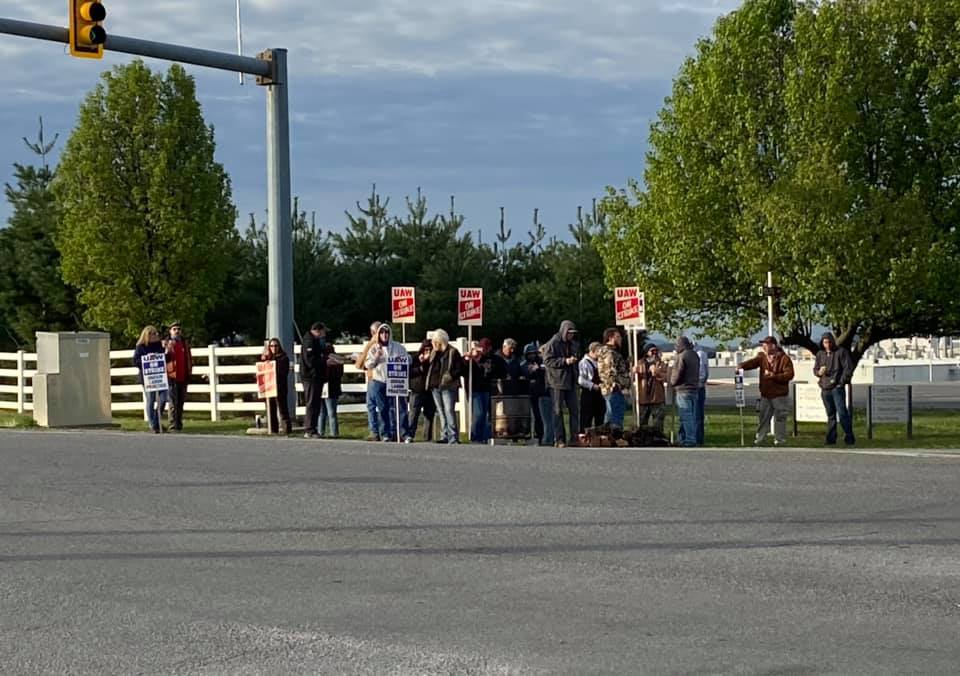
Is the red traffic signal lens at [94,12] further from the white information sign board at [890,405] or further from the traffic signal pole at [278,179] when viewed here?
the white information sign board at [890,405]

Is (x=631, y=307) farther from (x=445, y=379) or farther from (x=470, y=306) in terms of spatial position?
(x=445, y=379)

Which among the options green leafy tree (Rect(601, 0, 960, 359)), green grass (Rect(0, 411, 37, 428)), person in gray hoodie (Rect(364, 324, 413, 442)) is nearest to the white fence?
green grass (Rect(0, 411, 37, 428))

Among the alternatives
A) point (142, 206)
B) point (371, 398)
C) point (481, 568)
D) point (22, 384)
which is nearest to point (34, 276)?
point (142, 206)

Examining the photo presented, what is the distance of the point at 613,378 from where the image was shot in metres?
22.3

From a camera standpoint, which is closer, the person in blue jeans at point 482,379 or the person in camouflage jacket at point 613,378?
the person in camouflage jacket at point 613,378

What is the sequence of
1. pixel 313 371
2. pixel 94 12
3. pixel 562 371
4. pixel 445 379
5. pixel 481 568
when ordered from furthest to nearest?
pixel 313 371
pixel 445 379
pixel 562 371
pixel 94 12
pixel 481 568

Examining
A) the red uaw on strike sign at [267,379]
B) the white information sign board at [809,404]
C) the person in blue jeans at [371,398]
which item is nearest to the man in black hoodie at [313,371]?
the person in blue jeans at [371,398]

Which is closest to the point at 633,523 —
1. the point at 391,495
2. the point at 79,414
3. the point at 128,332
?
the point at 391,495

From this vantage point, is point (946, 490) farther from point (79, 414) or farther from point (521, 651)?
point (79, 414)

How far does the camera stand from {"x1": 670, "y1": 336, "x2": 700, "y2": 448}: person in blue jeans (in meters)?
22.3

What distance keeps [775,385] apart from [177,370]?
9.73m

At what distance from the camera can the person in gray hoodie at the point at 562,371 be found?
2150 cm

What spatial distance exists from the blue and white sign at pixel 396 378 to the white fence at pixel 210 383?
3071 millimetres

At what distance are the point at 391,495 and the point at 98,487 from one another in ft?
9.48
